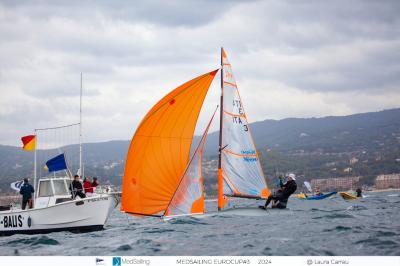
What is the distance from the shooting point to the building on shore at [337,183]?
4580 inches

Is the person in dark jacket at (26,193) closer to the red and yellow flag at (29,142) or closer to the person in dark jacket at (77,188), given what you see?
the red and yellow flag at (29,142)

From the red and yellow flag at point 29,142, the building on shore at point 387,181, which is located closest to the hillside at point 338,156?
the building on shore at point 387,181

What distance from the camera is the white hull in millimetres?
20906

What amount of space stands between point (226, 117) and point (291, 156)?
140 metres

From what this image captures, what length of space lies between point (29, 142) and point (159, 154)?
7.02 metres

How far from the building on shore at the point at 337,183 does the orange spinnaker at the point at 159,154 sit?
98.8 metres

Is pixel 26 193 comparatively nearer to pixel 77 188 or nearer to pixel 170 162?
pixel 77 188

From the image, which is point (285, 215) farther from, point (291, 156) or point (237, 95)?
point (291, 156)

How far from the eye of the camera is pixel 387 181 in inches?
4604
